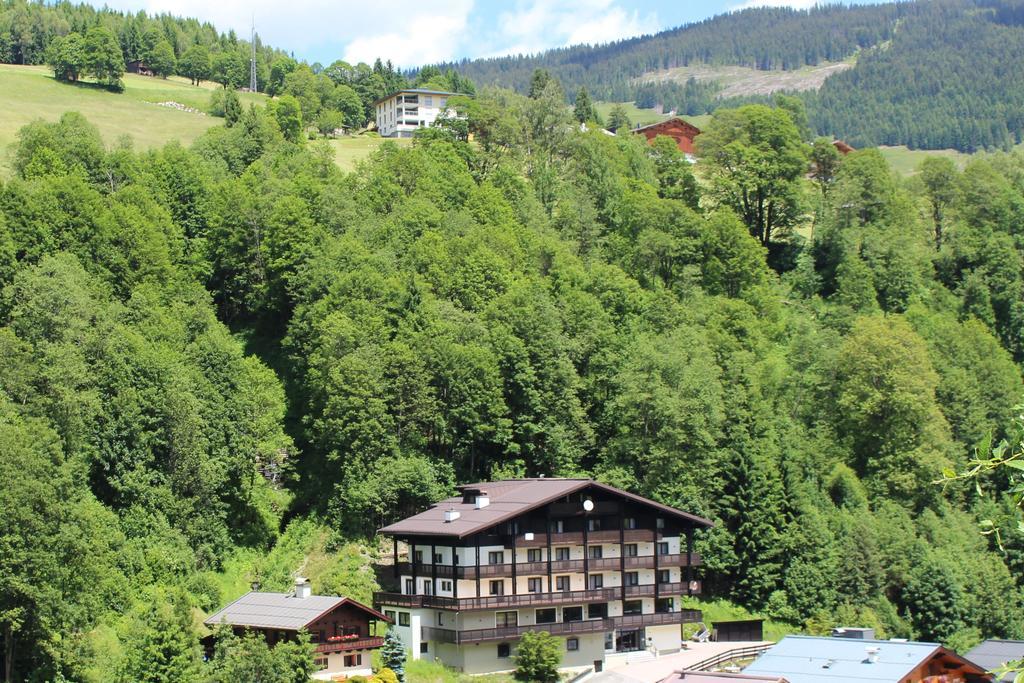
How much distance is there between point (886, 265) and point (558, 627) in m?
59.3

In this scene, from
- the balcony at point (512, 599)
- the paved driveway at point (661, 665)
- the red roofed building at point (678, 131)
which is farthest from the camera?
the red roofed building at point (678, 131)

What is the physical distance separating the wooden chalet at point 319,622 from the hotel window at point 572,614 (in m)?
11.4

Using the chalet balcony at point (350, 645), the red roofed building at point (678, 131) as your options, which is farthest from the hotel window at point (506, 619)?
the red roofed building at point (678, 131)

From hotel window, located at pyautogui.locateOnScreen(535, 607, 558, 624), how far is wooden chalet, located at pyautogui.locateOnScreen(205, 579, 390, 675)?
965 centimetres

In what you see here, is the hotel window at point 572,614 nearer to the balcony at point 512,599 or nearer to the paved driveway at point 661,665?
the balcony at point 512,599

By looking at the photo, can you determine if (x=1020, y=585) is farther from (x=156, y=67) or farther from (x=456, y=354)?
(x=156, y=67)

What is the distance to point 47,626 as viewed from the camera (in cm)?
5691

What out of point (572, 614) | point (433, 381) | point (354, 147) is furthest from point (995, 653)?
point (354, 147)

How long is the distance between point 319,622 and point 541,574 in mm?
13925

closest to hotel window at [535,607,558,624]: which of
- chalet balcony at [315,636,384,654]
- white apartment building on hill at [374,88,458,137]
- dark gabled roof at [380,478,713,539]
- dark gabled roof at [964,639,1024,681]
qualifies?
dark gabled roof at [380,478,713,539]

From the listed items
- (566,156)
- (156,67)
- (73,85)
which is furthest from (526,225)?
(156,67)

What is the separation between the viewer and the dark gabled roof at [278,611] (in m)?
58.6

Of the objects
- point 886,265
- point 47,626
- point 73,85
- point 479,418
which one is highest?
point 73,85

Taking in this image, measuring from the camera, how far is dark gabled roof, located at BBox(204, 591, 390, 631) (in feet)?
192
